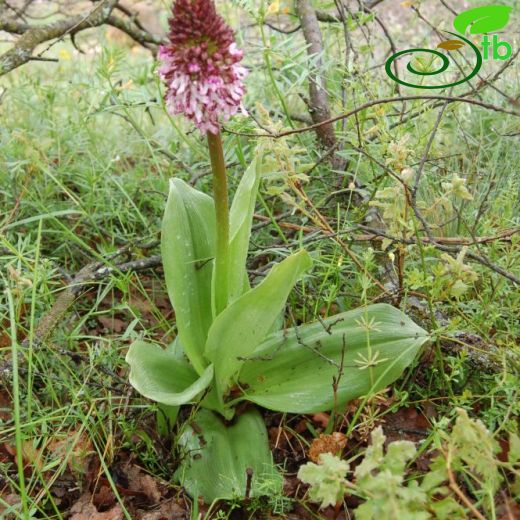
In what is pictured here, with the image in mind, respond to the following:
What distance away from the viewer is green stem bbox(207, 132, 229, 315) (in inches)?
56.5

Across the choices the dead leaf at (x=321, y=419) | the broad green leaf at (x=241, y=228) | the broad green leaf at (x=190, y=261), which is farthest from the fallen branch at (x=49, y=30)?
the dead leaf at (x=321, y=419)


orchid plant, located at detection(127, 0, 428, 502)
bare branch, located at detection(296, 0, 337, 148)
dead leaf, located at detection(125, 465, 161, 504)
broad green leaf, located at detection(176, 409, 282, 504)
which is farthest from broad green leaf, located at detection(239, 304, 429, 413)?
bare branch, located at detection(296, 0, 337, 148)

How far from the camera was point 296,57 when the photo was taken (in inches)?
85.4

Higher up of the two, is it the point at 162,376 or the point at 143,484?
the point at 162,376

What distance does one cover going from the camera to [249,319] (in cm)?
156

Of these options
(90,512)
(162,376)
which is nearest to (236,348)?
(162,376)

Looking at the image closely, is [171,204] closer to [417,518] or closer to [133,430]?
[133,430]

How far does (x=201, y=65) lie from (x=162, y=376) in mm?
849

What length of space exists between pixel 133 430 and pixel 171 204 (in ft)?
2.19

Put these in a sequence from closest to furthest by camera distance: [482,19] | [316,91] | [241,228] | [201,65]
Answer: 1. [201,65]
2. [241,228]
3. [482,19]
4. [316,91]

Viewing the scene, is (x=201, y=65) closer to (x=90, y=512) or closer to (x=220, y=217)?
(x=220, y=217)

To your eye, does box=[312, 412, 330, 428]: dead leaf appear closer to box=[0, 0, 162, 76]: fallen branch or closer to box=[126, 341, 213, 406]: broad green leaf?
box=[126, 341, 213, 406]: broad green leaf

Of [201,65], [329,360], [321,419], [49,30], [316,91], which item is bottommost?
[321,419]

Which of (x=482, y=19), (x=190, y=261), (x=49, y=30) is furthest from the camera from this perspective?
(x=49, y=30)
